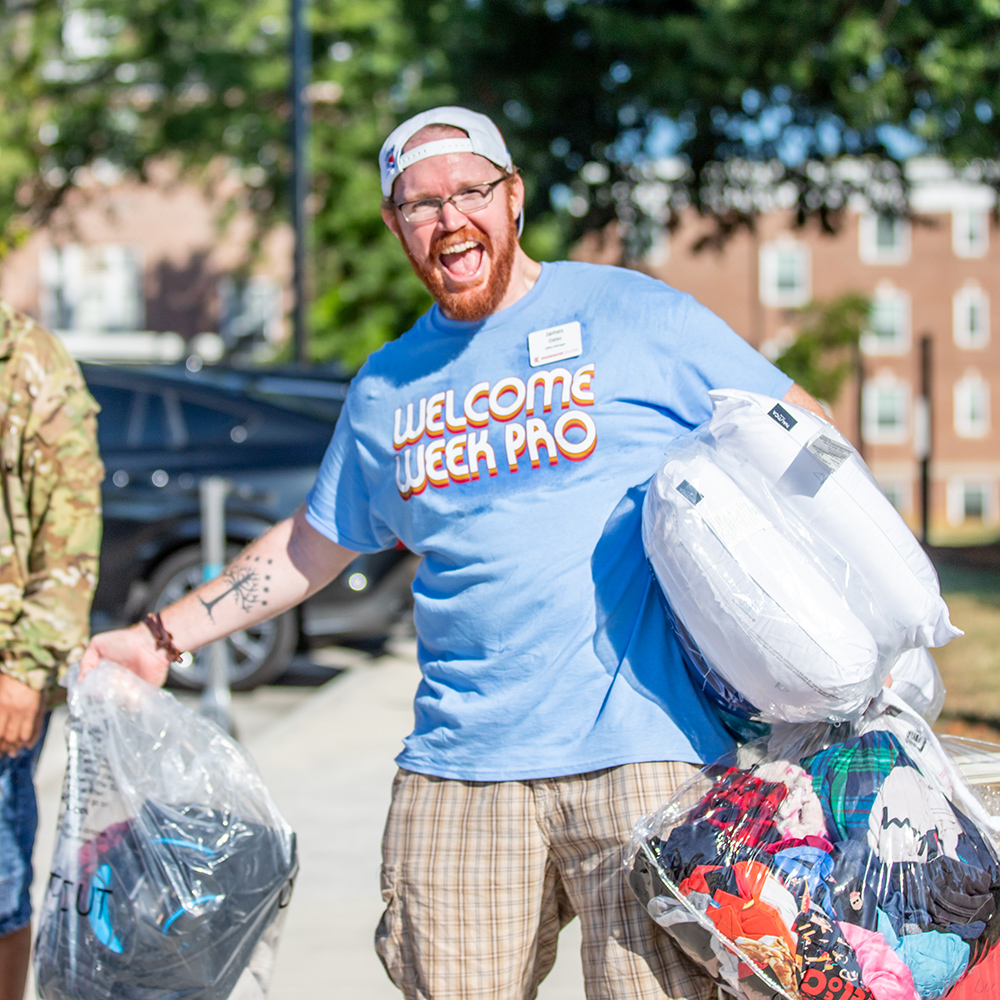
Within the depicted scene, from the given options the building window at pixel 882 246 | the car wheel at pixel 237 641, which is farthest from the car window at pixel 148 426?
the building window at pixel 882 246

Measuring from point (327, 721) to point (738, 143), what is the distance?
6.43 meters

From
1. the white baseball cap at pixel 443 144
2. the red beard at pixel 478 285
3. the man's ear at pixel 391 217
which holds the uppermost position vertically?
the white baseball cap at pixel 443 144

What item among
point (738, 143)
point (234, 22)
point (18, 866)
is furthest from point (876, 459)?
point (18, 866)

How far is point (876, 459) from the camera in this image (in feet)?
133

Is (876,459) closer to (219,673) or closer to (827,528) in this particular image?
(219,673)

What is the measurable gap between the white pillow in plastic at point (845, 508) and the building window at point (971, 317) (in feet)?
130

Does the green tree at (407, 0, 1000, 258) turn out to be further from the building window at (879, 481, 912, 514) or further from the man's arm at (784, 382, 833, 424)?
the building window at (879, 481, 912, 514)

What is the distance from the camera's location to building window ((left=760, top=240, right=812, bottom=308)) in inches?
1529

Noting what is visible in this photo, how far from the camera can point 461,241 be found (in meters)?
2.17

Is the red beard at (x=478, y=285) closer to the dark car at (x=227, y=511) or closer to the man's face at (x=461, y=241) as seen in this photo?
the man's face at (x=461, y=241)

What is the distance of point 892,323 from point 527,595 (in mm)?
39479

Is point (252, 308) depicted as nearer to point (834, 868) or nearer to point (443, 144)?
point (443, 144)

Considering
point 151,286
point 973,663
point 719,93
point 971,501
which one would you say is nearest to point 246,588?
point 973,663

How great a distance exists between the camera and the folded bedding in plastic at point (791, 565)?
183cm
